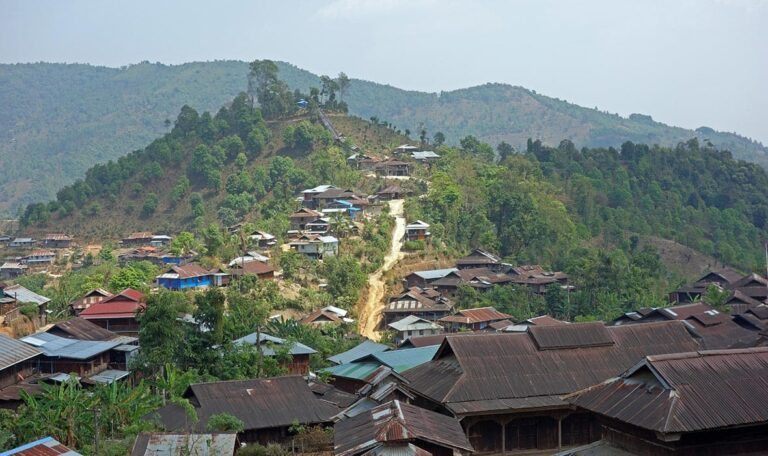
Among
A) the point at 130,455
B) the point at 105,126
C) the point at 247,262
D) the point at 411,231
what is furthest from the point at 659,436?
the point at 105,126

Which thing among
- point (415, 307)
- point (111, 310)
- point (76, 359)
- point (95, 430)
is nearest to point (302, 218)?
point (415, 307)

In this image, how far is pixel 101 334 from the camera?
117ft

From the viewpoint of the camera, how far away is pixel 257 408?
23.8 metres

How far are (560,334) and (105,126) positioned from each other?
16588cm

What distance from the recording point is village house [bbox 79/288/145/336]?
39.0 meters

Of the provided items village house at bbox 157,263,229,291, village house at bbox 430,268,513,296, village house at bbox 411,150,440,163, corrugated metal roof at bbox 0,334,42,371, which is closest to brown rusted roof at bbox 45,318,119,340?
corrugated metal roof at bbox 0,334,42,371

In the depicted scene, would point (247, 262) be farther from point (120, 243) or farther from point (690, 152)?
point (690, 152)

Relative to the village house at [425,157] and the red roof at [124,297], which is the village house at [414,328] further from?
the village house at [425,157]

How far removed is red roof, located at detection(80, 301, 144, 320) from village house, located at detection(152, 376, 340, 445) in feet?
53.0

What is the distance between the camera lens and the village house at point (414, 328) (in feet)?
149

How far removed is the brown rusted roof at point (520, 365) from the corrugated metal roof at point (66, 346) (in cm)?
1372

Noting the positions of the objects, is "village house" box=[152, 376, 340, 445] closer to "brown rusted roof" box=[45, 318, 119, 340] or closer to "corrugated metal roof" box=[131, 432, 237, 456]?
"corrugated metal roof" box=[131, 432, 237, 456]

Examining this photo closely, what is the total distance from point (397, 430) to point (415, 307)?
31.8 meters

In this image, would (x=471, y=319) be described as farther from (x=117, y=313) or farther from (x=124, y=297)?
(x=117, y=313)
